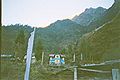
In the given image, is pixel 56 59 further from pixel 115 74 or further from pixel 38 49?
pixel 115 74

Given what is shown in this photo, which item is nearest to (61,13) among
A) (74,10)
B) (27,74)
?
(74,10)

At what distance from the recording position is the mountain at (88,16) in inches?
63.9

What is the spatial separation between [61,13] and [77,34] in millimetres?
211

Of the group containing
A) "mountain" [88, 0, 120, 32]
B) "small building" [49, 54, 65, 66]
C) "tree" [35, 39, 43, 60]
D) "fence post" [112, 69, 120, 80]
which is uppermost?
"mountain" [88, 0, 120, 32]

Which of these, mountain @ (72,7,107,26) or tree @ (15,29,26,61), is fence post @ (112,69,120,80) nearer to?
mountain @ (72,7,107,26)

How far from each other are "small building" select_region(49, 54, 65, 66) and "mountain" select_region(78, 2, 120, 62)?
5.9 inches

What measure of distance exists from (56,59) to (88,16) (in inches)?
16.3

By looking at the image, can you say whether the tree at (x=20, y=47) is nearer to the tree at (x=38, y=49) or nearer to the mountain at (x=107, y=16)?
the tree at (x=38, y=49)

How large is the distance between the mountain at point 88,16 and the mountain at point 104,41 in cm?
6

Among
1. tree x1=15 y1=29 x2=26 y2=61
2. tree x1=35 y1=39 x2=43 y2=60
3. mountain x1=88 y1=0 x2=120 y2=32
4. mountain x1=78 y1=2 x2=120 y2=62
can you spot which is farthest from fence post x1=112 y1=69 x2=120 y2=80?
tree x1=15 y1=29 x2=26 y2=61

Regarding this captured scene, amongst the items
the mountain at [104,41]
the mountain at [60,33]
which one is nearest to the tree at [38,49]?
the mountain at [60,33]

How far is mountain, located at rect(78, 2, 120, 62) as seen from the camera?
152cm

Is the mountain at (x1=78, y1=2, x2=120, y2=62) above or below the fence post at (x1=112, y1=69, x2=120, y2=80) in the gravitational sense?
above

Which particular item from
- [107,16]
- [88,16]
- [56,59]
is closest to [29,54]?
[56,59]
